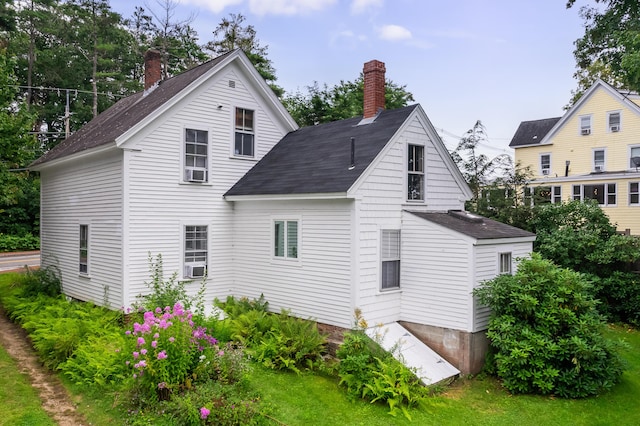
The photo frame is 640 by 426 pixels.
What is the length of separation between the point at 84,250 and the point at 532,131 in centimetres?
3136

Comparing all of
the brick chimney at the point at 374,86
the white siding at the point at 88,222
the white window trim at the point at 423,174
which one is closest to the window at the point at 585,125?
the brick chimney at the point at 374,86

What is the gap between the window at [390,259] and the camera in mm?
11758

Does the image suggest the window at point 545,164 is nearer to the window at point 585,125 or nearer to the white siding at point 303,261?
the window at point 585,125

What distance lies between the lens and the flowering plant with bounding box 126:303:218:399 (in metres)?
7.61

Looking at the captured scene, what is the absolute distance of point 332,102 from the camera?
31359 mm

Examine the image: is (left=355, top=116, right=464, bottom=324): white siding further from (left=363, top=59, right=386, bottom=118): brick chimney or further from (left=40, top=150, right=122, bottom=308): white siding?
(left=40, top=150, right=122, bottom=308): white siding

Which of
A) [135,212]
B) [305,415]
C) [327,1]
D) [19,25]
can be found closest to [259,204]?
[135,212]

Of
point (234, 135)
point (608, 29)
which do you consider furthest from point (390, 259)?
point (608, 29)

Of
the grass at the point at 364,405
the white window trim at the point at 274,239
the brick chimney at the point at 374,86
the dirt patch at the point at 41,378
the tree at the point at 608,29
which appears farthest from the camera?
the tree at the point at 608,29

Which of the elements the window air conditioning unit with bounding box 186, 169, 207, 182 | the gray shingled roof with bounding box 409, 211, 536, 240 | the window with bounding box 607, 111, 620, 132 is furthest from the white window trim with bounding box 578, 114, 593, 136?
the window air conditioning unit with bounding box 186, 169, 207, 182

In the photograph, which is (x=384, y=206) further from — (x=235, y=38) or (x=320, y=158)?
(x=235, y=38)

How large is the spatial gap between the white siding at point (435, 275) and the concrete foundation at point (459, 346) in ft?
0.57

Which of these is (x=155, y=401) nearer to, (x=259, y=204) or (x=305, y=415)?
(x=305, y=415)

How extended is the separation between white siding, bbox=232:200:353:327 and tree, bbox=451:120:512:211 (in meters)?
11.1
